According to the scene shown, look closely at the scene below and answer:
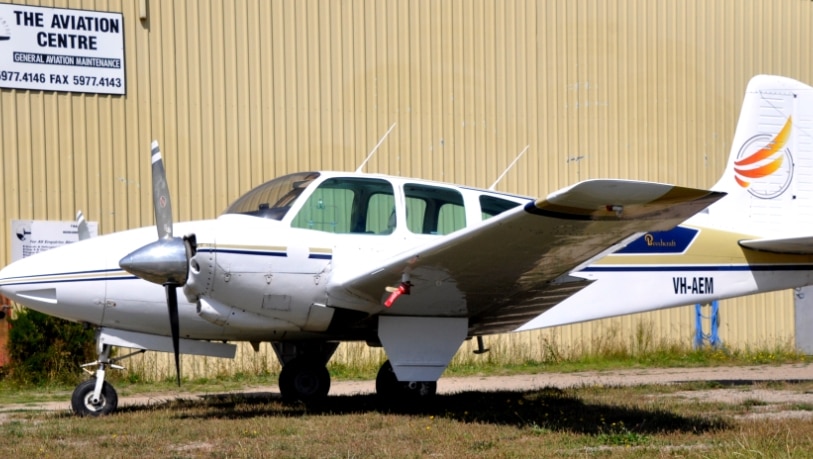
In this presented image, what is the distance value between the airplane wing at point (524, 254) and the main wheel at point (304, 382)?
60.2 inches

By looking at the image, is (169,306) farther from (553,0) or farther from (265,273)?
(553,0)

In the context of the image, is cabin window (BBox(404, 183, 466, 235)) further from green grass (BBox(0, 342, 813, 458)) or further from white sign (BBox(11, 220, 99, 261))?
white sign (BBox(11, 220, 99, 261))

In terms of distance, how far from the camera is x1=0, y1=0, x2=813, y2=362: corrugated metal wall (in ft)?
48.5

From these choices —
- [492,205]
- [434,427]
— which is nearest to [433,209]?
[492,205]

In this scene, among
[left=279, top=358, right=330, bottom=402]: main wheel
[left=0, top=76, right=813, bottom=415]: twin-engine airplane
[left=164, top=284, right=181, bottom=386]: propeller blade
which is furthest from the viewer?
[left=279, top=358, right=330, bottom=402]: main wheel

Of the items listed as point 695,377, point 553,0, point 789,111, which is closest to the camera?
point 789,111

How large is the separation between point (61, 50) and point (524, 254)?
346 inches

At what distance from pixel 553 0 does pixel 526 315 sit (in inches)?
348

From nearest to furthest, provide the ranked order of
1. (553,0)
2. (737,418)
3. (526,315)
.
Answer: (737,418) < (526,315) < (553,0)

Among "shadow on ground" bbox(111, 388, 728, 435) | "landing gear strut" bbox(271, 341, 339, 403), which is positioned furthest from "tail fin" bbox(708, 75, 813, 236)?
"landing gear strut" bbox(271, 341, 339, 403)

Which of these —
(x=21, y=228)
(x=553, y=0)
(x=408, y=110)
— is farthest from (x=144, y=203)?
(x=553, y=0)

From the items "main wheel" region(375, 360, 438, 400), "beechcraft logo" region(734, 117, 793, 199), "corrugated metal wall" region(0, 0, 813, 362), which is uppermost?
"corrugated metal wall" region(0, 0, 813, 362)

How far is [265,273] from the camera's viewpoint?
30.1 feet

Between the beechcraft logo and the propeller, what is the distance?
686 cm
